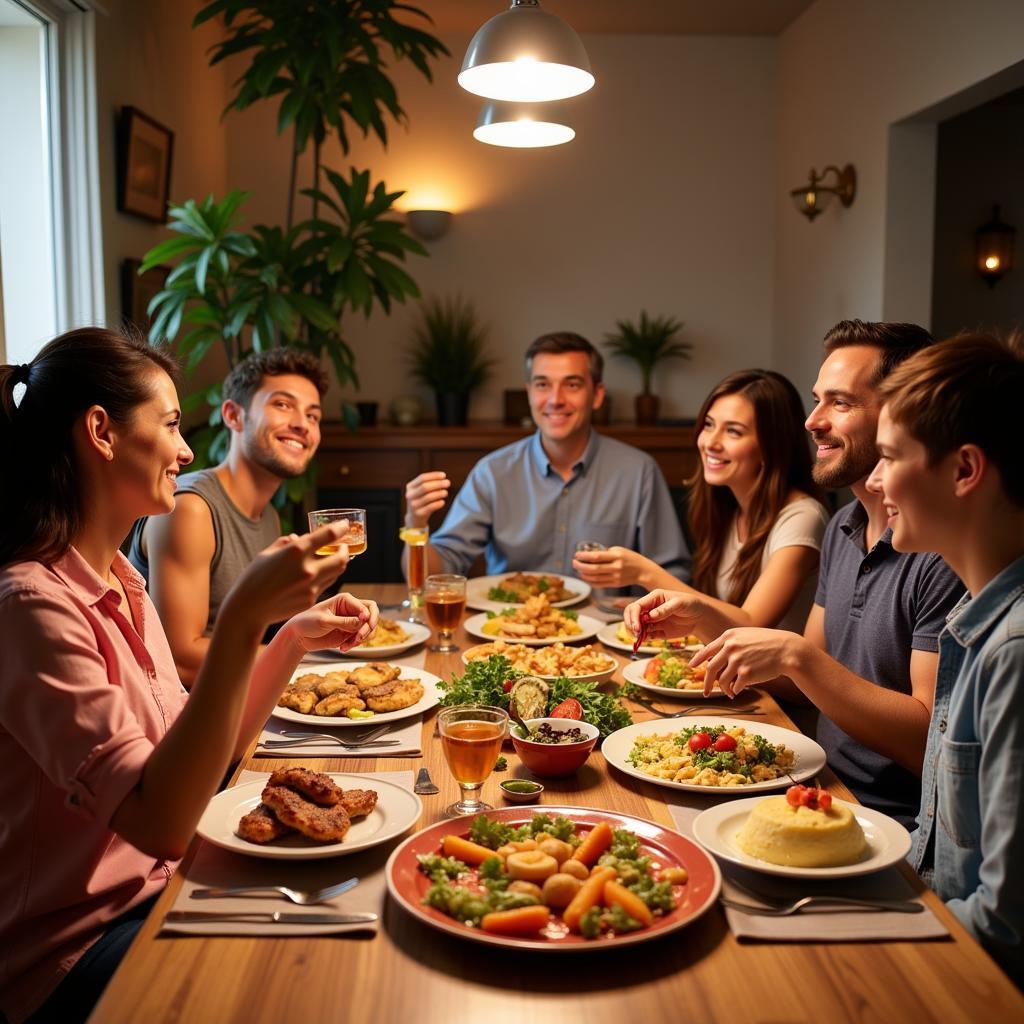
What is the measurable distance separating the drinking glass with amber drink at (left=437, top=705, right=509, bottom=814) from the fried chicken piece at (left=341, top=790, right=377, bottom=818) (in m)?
0.12

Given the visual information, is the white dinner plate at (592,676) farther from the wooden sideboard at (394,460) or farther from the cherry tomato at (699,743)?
the wooden sideboard at (394,460)

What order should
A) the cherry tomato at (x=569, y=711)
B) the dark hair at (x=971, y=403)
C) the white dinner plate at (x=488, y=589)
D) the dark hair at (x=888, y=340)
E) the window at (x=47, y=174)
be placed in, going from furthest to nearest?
the window at (x=47, y=174) → the white dinner plate at (x=488, y=589) → the dark hair at (x=888, y=340) → the cherry tomato at (x=569, y=711) → the dark hair at (x=971, y=403)

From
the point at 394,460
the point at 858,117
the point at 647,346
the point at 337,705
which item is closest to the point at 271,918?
the point at 337,705

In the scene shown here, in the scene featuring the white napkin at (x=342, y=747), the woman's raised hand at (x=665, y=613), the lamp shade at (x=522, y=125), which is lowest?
the white napkin at (x=342, y=747)

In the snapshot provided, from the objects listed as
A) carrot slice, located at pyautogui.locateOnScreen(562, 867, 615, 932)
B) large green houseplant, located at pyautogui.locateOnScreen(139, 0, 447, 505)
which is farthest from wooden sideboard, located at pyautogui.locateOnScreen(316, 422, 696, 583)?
carrot slice, located at pyautogui.locateOnScreen(562, 867, 615, 932)

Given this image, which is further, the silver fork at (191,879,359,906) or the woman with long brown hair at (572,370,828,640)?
the woman with long brown hair at (572,370,828,640)

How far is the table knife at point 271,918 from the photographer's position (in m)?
1.19

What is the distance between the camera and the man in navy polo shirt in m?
1.73

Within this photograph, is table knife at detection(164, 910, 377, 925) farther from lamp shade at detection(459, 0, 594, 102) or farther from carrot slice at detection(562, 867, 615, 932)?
lamp shade at detection(459, 0, 594, 102)

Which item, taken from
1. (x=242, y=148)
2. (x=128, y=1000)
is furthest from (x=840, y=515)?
(x=242, y=148)

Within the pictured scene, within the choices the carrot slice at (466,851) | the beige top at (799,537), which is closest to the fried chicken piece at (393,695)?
the carrot slice at (466,851)

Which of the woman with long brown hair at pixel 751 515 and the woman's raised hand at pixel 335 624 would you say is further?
the woman with long brown hair at pixel 751 515

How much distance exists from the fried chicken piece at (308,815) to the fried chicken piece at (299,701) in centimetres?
45

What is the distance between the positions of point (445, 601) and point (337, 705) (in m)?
0.53
